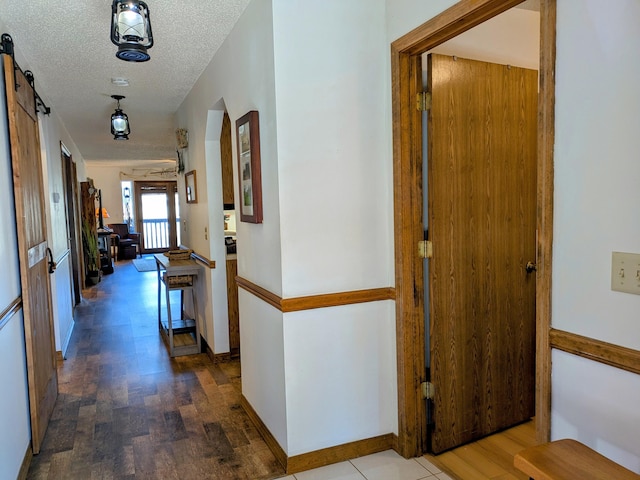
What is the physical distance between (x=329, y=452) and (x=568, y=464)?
140 centimetres

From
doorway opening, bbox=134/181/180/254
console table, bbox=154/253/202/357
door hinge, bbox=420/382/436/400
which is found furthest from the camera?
doorway opening, bbox=134/181/180/254

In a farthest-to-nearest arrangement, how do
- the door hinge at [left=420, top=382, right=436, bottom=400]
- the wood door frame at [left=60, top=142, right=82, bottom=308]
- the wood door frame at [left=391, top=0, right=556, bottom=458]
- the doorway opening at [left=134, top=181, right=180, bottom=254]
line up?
the doorway opening at [left=134, top=181, right=180, bottom=254]
the wood door frame at [left=60, top=142, right=82, bottom=308]
the door hinge at [left=420, top=382, right=436, bottom=400]
the wood door frame at [left=391, top=0, right=556, bottom=458]

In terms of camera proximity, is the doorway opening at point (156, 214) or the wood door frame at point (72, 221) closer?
the wood door frame at point (72, 221)

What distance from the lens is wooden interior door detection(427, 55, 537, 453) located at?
2367mm

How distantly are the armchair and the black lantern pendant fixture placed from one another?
33.0 ft

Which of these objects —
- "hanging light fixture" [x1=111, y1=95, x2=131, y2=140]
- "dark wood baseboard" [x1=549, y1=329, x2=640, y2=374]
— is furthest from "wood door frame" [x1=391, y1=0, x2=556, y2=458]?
"hanging light fixture" [x1=111, y1=95, x2=131, y2=140]

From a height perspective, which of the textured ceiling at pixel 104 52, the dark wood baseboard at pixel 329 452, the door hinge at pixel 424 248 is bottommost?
the dark wood baseboard at pixel 329 452

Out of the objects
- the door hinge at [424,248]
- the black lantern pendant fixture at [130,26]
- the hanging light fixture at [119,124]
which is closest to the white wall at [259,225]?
the black lantern pendant fixture at [130,26]

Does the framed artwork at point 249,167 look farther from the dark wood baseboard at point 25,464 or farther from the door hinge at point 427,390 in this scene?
the dark wood baseboard at point 25,464

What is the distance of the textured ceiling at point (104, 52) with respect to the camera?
2472 millimetres

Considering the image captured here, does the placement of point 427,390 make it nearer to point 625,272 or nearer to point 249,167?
point 625,272

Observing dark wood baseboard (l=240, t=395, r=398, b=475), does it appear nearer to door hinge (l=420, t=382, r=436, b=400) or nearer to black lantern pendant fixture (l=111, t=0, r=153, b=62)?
door hinge (l=420, t=382, r=436, b=400)

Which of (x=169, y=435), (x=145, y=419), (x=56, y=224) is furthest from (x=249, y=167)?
(x=56, y=224)

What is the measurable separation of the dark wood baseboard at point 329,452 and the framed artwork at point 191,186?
251 cm
